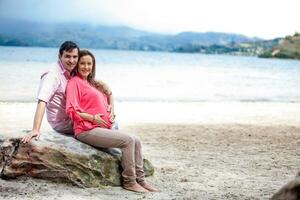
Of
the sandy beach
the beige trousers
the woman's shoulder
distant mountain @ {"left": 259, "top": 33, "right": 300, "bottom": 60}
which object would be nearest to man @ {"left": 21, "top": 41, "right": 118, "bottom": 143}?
the woman's shoulder

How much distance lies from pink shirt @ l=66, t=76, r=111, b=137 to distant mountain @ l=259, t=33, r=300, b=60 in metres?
163

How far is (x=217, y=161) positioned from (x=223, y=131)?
4250 millimetres

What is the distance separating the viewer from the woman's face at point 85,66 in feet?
22.9

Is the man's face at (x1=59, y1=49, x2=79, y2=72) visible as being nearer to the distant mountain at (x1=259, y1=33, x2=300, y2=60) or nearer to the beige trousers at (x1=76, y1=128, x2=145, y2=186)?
the beige trousers at (x1=76, y1=128, x2=145, y2=186)

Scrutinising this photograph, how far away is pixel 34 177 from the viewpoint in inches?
275

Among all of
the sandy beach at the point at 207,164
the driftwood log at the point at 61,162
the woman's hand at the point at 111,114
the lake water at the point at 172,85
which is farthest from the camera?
the lake water at the point at 172,85

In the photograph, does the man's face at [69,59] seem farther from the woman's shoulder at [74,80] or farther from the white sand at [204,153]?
the white sand at [204,153]

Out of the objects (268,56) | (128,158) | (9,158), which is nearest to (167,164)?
(128,158)

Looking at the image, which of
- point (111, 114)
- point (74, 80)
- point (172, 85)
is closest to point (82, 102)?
point (74, 80)

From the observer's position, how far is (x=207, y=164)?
9023 mm

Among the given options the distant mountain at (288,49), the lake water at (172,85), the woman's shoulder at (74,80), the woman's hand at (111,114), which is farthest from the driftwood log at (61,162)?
the distant mountain at (288,49)

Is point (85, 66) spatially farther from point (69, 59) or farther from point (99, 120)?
point (99, 120)

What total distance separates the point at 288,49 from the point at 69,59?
169 m

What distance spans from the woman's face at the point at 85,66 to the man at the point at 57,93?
8 centimetres
